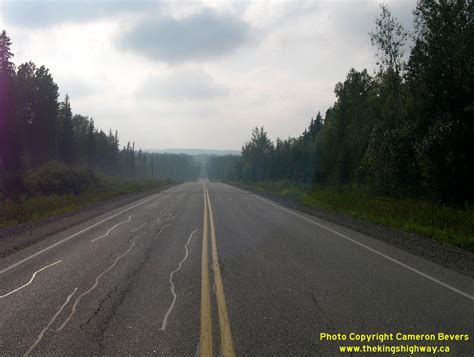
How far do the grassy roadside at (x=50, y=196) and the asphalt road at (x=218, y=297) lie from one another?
8.58 meters

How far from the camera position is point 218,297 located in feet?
19.1

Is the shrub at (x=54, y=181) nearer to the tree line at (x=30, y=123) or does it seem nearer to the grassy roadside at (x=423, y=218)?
the tree line at (x=30, y=123)

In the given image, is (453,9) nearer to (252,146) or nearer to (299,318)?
(299,318)

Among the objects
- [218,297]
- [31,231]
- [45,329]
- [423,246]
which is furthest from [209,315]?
[31,231]

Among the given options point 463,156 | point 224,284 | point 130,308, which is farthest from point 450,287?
point 463,156

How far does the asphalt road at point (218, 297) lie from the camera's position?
4.29m

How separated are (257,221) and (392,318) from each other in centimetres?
1033

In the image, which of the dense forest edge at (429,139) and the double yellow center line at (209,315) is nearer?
the double yellow center line at (209,315)

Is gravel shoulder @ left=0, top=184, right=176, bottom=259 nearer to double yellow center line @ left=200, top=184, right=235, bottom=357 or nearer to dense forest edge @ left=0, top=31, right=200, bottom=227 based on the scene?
dense forest edge @ left=0, top=31, right=200, bottom=227

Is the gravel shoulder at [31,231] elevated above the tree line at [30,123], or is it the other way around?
the tree line at [30,123]

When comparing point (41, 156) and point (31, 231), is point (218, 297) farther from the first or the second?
point (41, 156)

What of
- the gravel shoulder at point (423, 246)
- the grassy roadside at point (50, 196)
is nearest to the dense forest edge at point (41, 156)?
the grassy roadside at point (50, 196)

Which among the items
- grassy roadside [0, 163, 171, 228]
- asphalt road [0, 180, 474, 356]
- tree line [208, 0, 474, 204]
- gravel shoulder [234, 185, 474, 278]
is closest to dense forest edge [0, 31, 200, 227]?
grassy roadside [0, 163, 171, 228]

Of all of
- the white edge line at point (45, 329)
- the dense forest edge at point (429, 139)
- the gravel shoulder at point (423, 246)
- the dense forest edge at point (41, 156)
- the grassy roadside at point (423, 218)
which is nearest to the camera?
the white edge line at point (45, 329)
